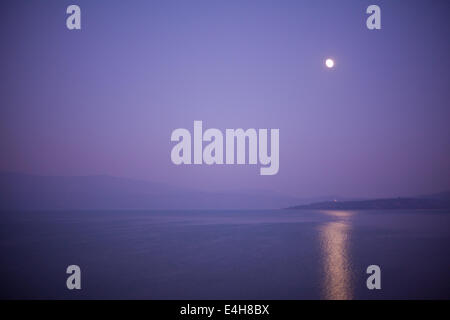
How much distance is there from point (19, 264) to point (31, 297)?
16.9 feet

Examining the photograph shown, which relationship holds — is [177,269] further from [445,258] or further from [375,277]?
[445,258]

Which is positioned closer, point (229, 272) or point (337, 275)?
point (337, 275)

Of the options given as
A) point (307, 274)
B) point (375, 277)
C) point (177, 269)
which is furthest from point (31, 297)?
point (375, 277)

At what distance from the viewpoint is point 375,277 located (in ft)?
33.0

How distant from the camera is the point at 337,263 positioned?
1264 cm

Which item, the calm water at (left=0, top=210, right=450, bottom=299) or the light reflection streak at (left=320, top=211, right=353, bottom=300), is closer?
the light reflection streak at (left=320, top=211, right=353, bottom=300)

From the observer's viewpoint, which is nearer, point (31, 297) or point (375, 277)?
point (31, 297)

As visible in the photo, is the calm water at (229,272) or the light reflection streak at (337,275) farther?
the calm water at (229,272)
